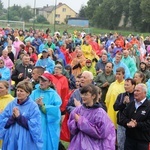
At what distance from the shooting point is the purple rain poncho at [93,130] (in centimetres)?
525

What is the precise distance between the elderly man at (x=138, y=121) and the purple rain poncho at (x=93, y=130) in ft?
3.85

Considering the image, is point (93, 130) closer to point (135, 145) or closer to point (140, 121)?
point (140, 121)

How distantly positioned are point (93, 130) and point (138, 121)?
4.87ft

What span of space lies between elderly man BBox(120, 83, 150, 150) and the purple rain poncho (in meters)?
1.17

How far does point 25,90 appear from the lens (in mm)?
6020

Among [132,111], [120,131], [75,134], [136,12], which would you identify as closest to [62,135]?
[120,131]

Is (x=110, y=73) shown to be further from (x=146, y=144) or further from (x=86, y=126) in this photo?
(x=86, y=126)

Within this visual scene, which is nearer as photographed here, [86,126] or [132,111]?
[86,126]

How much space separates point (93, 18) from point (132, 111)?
254 feet

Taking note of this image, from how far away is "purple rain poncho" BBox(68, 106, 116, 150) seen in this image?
17.2ft

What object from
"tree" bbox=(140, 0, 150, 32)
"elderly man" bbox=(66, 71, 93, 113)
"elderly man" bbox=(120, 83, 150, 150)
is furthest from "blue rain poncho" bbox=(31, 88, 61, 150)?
"tree" bbox=(140, 0, 150, 32)

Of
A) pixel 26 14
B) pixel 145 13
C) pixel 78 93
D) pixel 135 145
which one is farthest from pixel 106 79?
pixel 26 14

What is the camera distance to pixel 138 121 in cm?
648

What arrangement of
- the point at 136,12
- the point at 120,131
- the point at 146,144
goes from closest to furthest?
the point at 146,144
the point at 120,131
the point at 136,12
